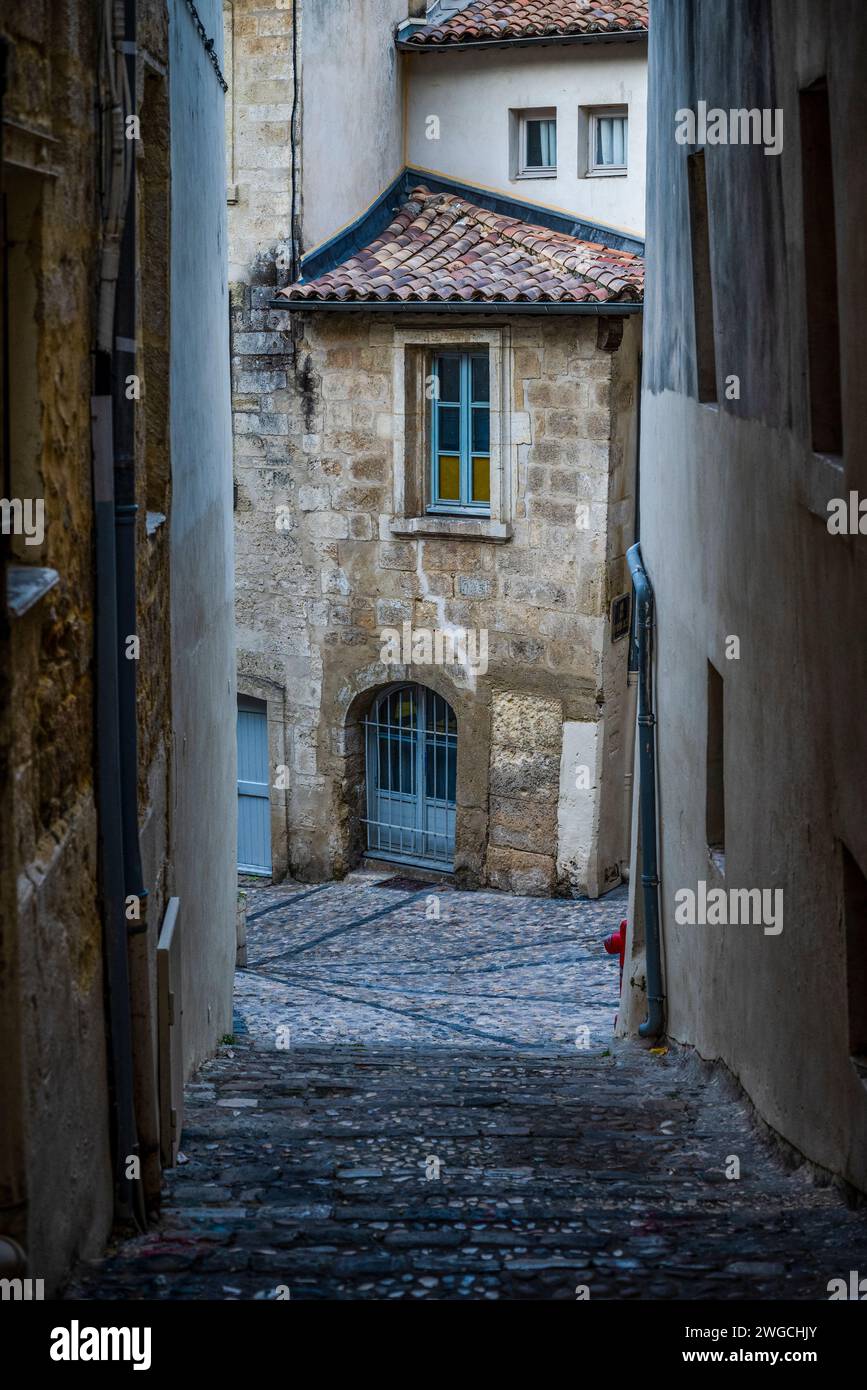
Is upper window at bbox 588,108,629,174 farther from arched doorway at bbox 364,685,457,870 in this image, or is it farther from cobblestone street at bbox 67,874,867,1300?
cobblestone street at bbox 67,874,867,1300

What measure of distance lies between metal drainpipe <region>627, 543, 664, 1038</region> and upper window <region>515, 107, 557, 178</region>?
7.80 m

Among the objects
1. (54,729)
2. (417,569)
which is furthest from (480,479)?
(54,729)

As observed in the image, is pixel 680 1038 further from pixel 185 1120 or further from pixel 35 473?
pixel 35 473

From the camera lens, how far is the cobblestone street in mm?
4391

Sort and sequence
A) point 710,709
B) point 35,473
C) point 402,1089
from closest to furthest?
point 35,473 < point 402,1089 < point 710,709

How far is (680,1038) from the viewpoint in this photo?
9.40 metres

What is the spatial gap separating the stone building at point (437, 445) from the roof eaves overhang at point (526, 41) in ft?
0.11

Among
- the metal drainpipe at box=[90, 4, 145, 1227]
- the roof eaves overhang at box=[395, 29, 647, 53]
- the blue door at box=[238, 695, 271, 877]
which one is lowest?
the blue door at box=[238, 695, 271, 877]

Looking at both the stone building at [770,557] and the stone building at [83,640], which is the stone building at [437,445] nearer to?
the stone building at [770,557]

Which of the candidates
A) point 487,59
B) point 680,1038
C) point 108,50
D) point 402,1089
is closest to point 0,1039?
point 108,50

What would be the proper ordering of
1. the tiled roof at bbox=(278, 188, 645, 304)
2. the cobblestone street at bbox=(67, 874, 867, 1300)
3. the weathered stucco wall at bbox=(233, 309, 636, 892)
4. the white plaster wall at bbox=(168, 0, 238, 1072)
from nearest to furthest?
the cobblestone street at bbox=(67, 874, 867, 1300) → the white plaster wall at bbox=(168, 0, 238, 1072) → the tiled roof at bbox=(278, 188, 645, 304) → the weathered stucco wall at bbox=(233, 309, 636, 892)

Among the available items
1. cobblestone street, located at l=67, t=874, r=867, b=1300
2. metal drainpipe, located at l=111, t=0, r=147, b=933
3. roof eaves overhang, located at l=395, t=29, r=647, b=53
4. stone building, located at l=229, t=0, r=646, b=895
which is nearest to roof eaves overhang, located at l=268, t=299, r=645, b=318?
stone building, located at l=229, t=0, r=646, b=895

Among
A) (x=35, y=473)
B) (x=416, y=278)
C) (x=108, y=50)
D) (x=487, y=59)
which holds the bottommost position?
(x=35, y=473)

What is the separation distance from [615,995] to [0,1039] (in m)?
10.6
